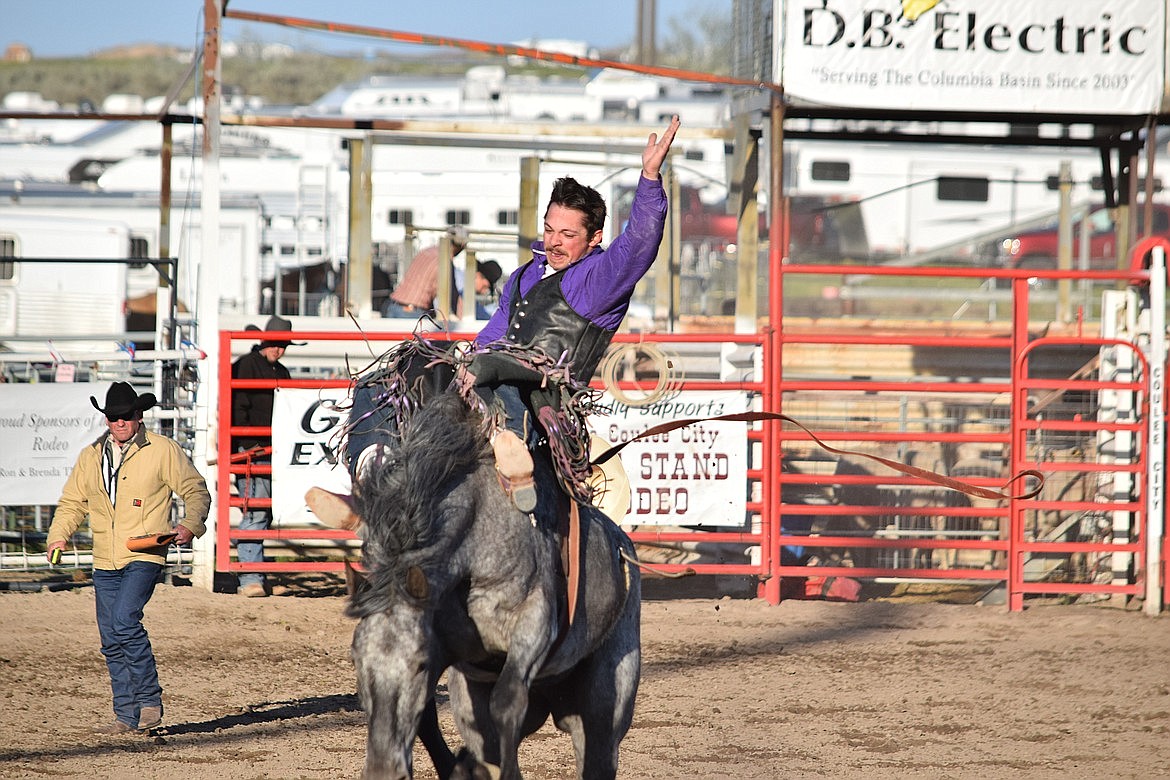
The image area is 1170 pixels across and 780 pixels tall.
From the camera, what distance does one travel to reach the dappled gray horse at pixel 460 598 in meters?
3.22

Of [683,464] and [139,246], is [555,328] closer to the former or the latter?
[683,464]

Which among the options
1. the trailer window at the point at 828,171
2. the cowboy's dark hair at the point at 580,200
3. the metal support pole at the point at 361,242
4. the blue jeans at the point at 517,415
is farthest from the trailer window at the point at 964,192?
the blue jeans at the point at 517,415

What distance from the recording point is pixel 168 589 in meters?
10.4

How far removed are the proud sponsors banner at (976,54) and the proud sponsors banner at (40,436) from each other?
6.36 metres

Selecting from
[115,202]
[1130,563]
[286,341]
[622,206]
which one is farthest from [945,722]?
[115,202]

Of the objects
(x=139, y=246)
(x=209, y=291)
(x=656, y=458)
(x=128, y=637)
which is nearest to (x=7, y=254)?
(x=139, y=246)

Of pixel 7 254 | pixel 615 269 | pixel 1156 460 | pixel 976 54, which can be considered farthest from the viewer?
pixel 7 254

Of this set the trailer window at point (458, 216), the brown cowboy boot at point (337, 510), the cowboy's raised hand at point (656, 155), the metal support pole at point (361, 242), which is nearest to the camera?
the brown cowboy boot at point (337, 510)

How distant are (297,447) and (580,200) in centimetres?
653

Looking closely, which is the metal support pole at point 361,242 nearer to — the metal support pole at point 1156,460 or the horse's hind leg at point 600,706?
the metal support pole at point 1156,460

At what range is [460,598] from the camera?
138 inches

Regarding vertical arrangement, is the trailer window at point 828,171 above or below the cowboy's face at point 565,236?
above

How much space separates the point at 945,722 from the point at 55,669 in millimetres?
5320

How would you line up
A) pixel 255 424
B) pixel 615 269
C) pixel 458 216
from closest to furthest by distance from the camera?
pixel 615 269, pixel 255 424, pixel 458 216
